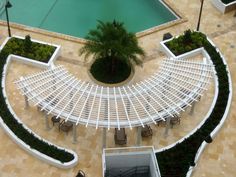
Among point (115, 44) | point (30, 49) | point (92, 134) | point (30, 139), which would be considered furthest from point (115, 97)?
point (30, 49)

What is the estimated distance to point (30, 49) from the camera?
35.0 meters

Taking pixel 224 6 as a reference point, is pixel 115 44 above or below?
below

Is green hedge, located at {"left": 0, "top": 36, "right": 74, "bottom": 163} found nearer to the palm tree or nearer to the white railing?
the palm tree

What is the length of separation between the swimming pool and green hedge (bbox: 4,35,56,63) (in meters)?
4.24

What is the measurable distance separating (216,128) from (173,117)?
2970 mm

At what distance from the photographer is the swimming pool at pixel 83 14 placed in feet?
130

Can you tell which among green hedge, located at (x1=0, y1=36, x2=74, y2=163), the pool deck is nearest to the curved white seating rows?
green hedge, located at (x1=0, y1=36, x2=74, y2=163)

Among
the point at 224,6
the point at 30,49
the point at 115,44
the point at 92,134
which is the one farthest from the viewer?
the point at 224,6

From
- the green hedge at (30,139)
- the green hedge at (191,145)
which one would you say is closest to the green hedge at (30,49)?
the green hedge at (30,139)

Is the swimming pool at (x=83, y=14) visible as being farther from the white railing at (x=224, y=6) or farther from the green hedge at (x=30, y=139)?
the green hedge at (x=30, y=139)

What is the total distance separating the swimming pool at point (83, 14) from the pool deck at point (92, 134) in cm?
222

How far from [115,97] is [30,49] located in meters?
9.80

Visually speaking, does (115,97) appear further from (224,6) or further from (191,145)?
(224,6)

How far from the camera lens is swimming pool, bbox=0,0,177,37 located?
39.7 meters
